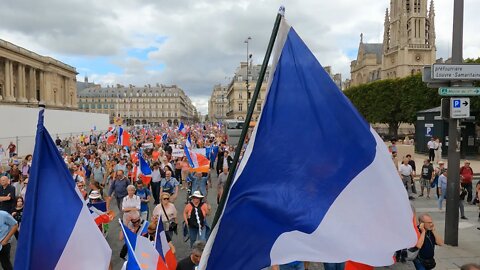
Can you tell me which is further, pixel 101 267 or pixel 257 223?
pixel 101 267

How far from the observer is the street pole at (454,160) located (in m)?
7.48

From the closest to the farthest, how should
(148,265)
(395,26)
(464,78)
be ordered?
(148,265), (464,78), (395,26)

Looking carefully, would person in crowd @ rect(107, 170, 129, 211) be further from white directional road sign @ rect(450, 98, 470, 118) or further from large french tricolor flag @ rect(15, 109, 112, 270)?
white directional road sign @ rect(450, 98, 470, 118)

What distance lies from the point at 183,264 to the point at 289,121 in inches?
103

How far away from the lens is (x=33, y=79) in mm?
83250

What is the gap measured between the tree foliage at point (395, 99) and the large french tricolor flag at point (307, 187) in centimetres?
3676

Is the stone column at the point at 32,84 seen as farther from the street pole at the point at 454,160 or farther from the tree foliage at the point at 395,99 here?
the street pole at the point at 454,160

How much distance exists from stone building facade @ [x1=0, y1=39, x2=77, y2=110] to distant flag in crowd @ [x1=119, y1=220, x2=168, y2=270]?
65.3 metres

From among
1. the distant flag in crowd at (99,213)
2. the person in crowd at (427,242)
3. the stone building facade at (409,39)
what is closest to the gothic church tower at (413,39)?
the stone building facade at (409,39)

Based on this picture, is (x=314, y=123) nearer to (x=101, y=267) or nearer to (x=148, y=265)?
(x=101, y=267)

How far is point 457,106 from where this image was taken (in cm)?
742

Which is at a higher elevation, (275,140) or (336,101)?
(336,101)

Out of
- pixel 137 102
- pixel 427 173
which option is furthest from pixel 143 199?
pixel 137 102

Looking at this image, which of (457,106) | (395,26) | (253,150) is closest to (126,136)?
(457,106)
